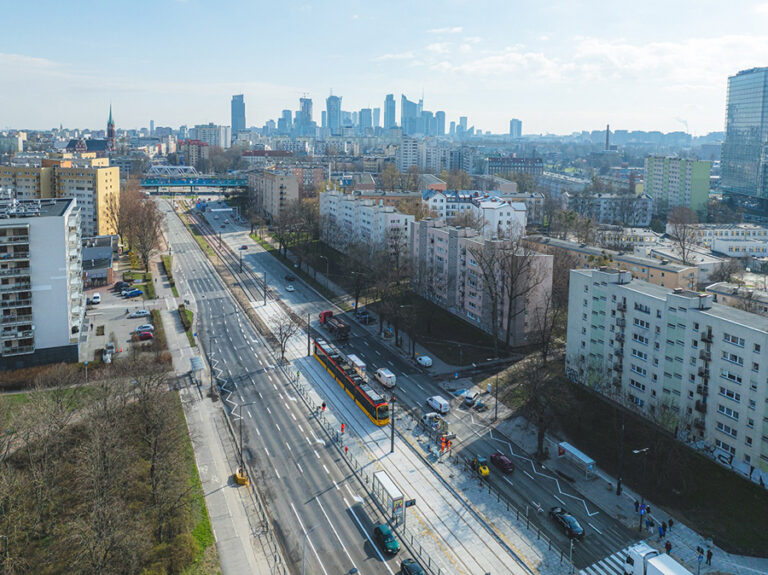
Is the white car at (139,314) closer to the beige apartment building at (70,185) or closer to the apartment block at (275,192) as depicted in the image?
the beige apartment building at (70,185)

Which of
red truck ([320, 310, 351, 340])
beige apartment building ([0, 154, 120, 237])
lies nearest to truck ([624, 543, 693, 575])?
red truck ([320, 310, 351, 340])

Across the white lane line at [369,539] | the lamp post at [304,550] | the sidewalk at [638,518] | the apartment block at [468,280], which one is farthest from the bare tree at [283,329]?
the lamp post at [304,550]

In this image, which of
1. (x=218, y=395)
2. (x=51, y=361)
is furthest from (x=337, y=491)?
(x=51, y=361)

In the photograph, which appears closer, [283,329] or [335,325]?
[283,329]

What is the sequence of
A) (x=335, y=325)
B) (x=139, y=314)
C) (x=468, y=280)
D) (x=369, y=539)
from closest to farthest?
1. (x=369, y=539)
2. (x=335, y=325)
3. (x=139, y=314)
4. (x=468, y=280)

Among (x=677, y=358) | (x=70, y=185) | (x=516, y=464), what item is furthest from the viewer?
(x=70, y=185)

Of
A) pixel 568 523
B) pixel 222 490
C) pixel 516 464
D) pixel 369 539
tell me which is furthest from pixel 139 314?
pixel 568 523

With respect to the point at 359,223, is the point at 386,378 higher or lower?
lower

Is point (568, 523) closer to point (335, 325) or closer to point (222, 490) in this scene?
point (222, 490)
